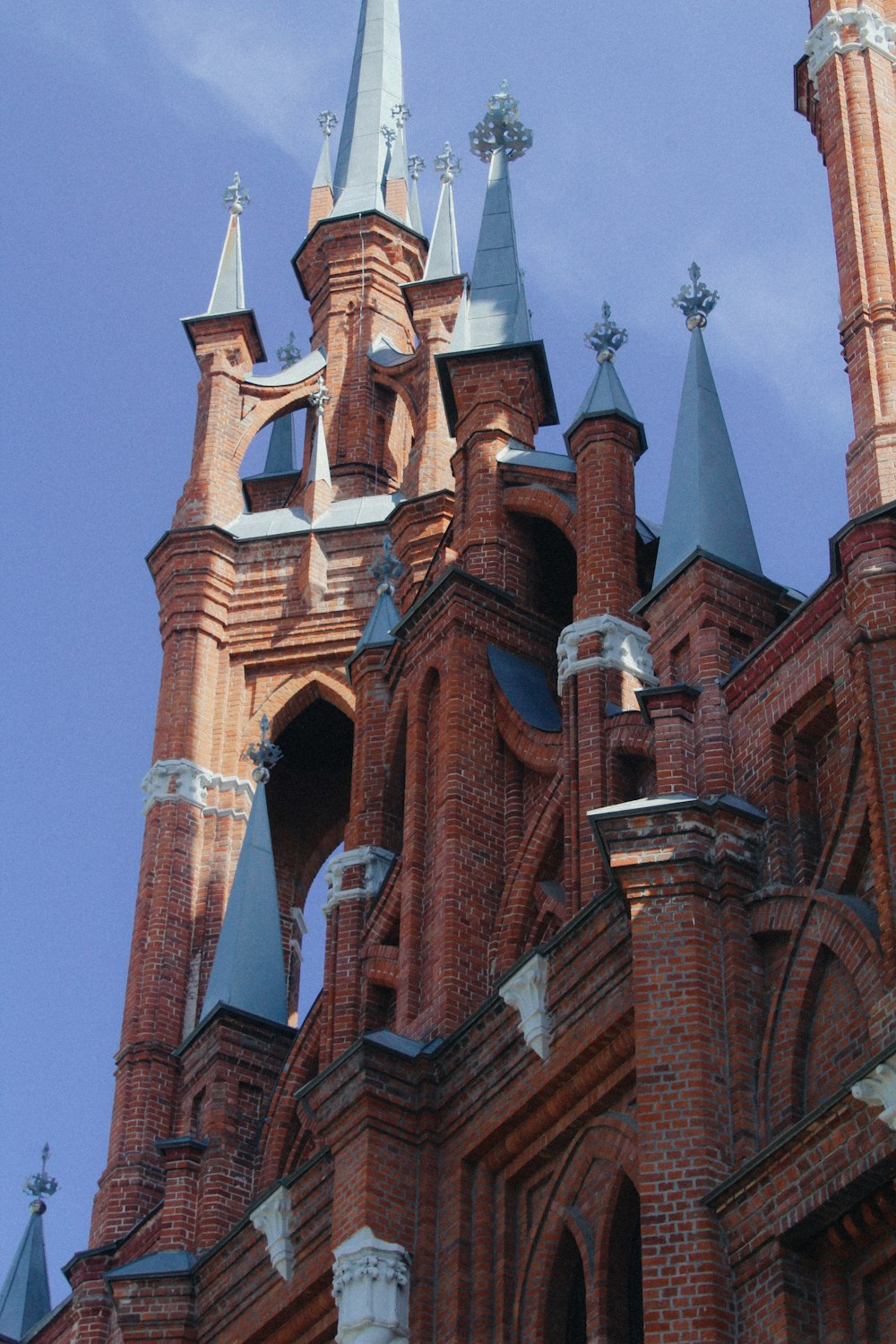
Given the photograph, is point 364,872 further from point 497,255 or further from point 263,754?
point 497,255

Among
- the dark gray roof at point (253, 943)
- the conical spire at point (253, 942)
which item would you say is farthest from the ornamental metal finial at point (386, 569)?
the dark gray roof at point (253, 943)

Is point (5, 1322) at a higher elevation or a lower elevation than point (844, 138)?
lower

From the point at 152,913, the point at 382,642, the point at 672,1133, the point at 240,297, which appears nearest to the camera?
the point at 672,1133

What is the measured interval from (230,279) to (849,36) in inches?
610

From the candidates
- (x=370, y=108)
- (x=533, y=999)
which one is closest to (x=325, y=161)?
(x=370, y=108)

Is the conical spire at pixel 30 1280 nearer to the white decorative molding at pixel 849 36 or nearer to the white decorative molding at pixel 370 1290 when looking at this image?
the white decorative molding at pixel 370 1290

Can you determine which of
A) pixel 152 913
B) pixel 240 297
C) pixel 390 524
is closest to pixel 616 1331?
pixel 152 913

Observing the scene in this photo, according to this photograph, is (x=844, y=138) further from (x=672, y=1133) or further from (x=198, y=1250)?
(x=198, y=1250)

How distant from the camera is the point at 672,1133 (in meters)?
18.8

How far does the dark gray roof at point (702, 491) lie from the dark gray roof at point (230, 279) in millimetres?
14551

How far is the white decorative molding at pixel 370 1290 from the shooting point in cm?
2155

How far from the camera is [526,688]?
2645 cm

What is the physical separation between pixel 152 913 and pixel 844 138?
12.3 metres

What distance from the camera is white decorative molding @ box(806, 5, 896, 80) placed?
971 inches
